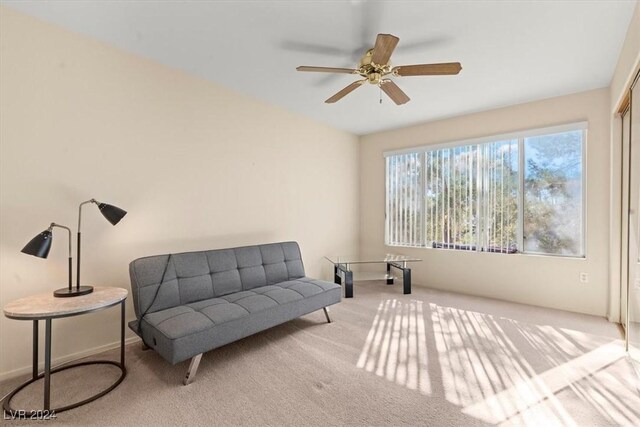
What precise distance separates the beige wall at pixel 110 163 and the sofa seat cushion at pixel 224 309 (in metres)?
0.69

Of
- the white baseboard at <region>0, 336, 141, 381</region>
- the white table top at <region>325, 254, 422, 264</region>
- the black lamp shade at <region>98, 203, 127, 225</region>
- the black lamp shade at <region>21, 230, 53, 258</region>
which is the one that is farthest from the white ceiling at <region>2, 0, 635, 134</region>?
the white baseboard at <region>0, 336, 141, 381</region>

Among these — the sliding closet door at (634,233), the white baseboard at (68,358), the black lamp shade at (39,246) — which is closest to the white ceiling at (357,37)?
the sliding closet door at (634,233)

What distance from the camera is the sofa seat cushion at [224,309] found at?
6.72 ft

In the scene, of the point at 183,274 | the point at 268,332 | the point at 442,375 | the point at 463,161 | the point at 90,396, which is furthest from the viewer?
the point at 463,161

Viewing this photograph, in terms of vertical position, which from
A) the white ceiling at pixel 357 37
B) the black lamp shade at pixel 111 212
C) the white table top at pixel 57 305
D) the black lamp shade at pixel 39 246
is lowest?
the white table top at pixel 57 305

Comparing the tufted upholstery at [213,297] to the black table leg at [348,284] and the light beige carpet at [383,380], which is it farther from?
the black table leg at [348,284]

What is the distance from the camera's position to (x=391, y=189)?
5.15 meters

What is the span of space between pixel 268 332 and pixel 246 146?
2.12 metres

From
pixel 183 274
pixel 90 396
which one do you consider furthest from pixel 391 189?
pixel 90 396

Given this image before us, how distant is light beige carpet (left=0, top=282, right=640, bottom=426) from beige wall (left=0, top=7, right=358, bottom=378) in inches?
28.5

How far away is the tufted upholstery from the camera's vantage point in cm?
208

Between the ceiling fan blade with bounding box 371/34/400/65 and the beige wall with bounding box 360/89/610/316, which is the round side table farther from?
the beige wall with bounding box 360/89/610/316

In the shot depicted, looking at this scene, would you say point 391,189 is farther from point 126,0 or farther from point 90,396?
point 90,396

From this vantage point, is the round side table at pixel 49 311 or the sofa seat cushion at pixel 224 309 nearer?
the round side table at pixel 49 311
